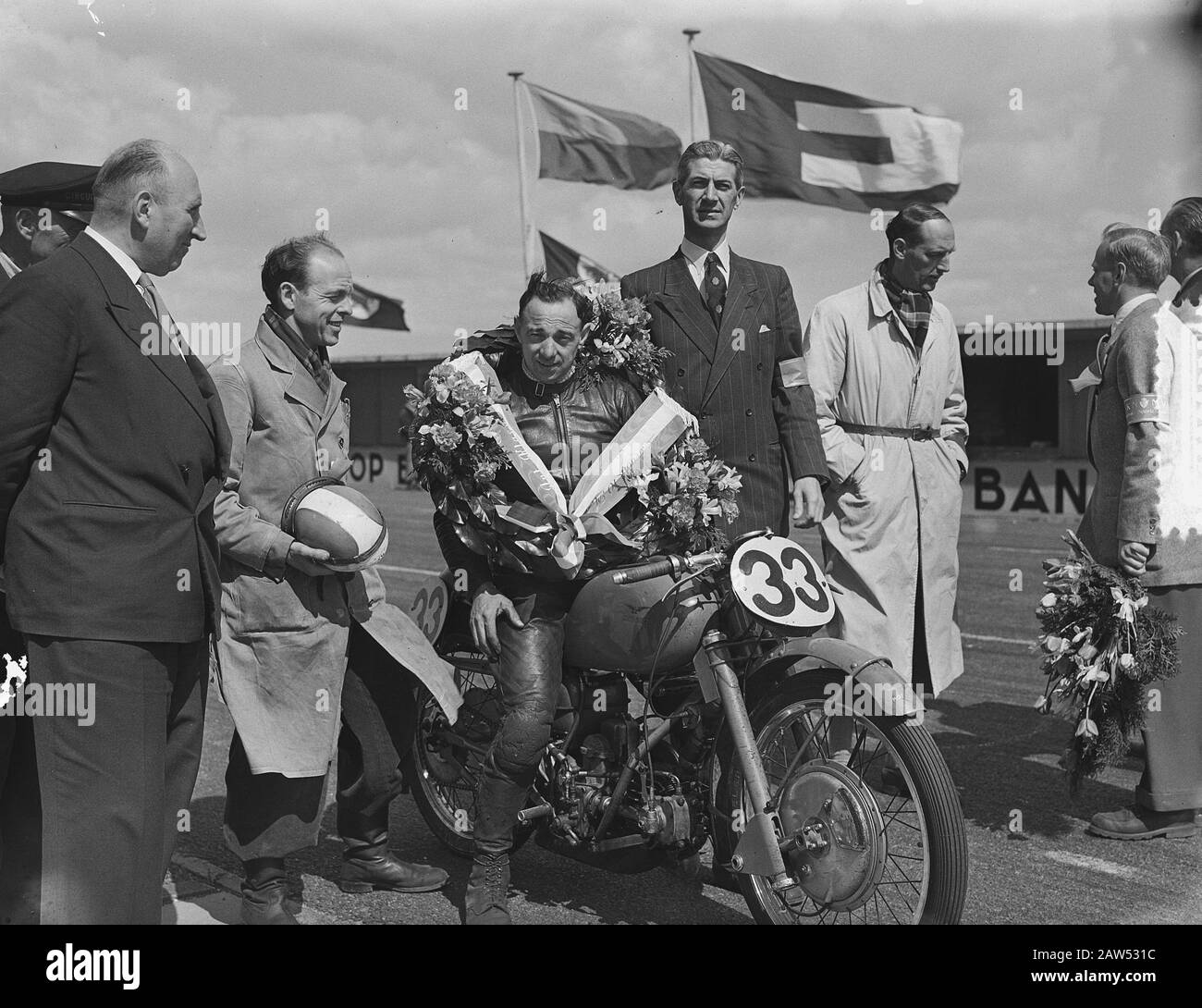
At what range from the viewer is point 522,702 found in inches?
156

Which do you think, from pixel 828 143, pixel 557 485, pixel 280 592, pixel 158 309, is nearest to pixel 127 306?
pixel 158 309

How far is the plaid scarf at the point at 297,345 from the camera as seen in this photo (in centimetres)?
414

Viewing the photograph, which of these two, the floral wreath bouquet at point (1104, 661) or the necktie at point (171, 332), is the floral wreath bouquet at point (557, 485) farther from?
the floral wreath bouquet at point (1104, 661)

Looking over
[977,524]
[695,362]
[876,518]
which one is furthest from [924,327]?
[977,524]

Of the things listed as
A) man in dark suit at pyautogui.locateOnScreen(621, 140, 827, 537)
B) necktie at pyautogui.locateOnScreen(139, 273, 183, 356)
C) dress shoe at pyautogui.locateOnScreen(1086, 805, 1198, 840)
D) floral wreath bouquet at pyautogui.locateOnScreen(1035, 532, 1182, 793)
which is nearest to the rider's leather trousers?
man in dark suit at pyautogui.locateOnScreen(621, 140, 827, 537)

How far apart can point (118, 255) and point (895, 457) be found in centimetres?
339

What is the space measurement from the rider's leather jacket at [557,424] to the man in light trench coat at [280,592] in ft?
1.43

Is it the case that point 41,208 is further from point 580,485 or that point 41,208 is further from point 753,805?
point 753,805

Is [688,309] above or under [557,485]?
above

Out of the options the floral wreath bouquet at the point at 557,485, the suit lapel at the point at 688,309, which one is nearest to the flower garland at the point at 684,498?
the floral wreath bouquet at the point at 557,485

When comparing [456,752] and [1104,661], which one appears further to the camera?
[1104,661]

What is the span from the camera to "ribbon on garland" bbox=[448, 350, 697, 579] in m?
3.92

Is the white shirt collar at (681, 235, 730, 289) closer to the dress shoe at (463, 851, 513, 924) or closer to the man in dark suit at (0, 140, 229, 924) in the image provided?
the man in dark suit at (0, 140, 229, 924)

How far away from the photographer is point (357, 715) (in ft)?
14.4
